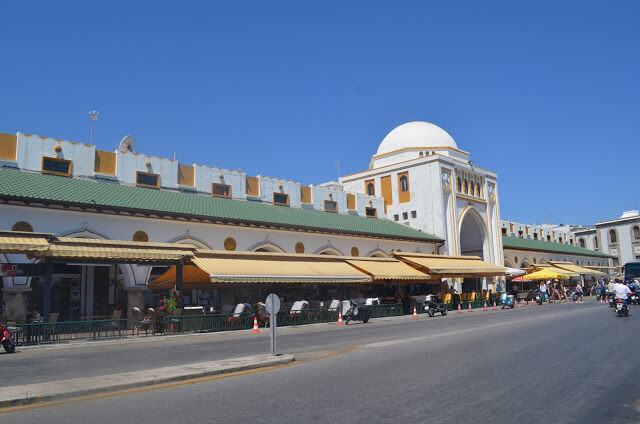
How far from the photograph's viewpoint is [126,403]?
685 centimetres

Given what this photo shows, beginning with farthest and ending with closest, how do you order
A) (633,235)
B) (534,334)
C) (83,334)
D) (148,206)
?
(633,235) → (148,206) → (83,334) → (534,334)

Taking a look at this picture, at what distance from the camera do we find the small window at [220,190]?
31.9m

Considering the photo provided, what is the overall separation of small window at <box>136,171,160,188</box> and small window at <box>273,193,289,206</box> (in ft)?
28.9

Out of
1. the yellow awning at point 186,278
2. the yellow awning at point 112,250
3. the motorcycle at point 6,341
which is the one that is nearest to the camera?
the motorcycle at point 6,341

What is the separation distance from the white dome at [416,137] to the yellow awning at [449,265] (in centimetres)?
1259

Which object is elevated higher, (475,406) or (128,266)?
(128,266)

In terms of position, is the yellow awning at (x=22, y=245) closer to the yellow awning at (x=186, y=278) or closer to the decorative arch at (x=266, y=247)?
the yellow awning at (x=186, y=278)

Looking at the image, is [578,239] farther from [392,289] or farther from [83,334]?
[83,334]

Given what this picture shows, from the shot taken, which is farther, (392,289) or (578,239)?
(578,239)

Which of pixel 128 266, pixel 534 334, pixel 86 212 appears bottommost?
pixel 534 334

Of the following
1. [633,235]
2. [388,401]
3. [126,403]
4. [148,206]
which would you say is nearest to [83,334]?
[148,206]

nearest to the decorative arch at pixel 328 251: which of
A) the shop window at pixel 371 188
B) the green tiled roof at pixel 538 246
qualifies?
the shop window at pixel 371 188

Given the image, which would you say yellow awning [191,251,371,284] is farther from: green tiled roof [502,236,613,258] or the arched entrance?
green tiled roof [502,236,613,258]

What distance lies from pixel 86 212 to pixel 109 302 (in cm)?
477
